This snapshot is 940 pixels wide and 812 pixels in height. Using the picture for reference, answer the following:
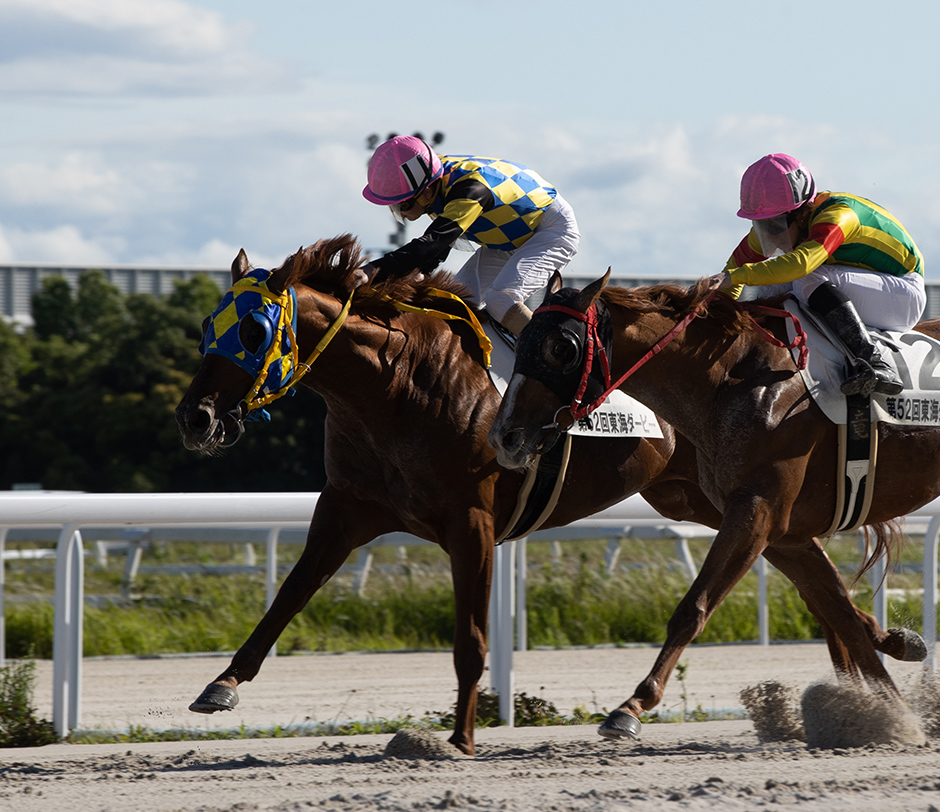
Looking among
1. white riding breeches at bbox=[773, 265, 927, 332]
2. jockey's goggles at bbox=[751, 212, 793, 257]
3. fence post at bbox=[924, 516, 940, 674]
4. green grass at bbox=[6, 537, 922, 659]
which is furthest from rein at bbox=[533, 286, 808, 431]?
green grass at bbox=[6, 537, 922, 659]

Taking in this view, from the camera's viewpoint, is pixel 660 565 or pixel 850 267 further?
pixel 660 565

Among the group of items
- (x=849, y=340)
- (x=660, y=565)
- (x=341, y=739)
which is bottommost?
(x=341, y=739)

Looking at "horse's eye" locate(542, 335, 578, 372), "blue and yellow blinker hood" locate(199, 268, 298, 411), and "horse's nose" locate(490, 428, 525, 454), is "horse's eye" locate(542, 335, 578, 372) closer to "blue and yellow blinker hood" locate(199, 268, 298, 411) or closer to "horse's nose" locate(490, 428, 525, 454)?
"horse's nose" locate(490, 428, 525, 454)

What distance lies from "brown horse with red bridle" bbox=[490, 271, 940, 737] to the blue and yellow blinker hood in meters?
0.67

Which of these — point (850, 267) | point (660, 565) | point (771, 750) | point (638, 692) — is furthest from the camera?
point (660, 565)

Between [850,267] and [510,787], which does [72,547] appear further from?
[850,267]

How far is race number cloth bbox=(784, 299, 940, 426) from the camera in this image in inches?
159

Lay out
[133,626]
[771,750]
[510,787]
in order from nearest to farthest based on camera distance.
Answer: [510,787]
[771,750]
[133,626]

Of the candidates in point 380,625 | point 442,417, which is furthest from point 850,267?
point 380,625

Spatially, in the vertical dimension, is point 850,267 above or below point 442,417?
above

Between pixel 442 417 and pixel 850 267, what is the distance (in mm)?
1508

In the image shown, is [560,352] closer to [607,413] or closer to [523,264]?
[607,413]

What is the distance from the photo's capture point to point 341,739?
14.5 ft

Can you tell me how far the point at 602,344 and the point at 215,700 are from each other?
1.54 metres
